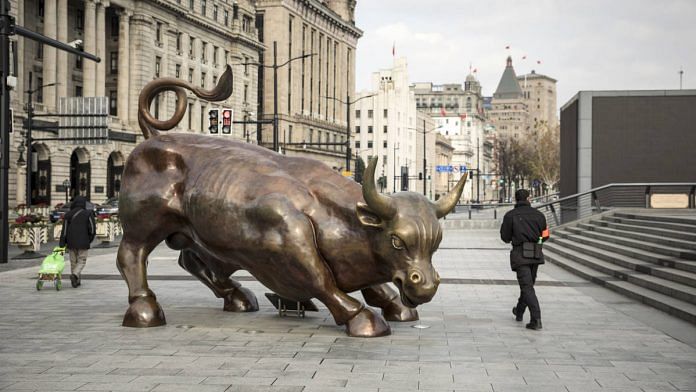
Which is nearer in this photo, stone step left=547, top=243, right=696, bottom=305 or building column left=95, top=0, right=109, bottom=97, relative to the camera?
stone step left=547, top=243, right=696, bottom=305

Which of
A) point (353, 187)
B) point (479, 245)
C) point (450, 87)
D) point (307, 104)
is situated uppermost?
point (450, 87)

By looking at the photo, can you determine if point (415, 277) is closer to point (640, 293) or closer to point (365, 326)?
point (365, 326)

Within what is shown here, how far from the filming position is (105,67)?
189 feet

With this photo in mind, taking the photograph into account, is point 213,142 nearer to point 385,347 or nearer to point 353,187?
point 353,187

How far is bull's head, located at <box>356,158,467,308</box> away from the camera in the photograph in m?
8.21

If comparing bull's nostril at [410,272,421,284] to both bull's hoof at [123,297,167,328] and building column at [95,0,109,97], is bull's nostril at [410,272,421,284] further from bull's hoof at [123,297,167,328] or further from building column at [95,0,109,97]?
building column at [95,0,109,97]

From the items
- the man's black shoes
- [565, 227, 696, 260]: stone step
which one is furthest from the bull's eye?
[565, 227, 696, 260]: stone step

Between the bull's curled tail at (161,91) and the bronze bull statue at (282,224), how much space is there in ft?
1.38

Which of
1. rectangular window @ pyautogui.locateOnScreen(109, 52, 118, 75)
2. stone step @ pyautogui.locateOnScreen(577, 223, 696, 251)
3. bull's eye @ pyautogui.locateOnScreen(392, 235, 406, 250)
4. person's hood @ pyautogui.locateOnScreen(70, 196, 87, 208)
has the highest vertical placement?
rectangular window @ pyautogui.locateOnScreen(109, 52, 118, 75)

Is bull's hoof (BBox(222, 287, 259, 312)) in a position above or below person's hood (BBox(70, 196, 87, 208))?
below

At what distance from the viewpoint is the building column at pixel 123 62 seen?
56.0 meters

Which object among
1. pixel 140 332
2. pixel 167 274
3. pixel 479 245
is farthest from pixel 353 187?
pixel 479 245

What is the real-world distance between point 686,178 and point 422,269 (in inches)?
927

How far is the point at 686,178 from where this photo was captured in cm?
2870
